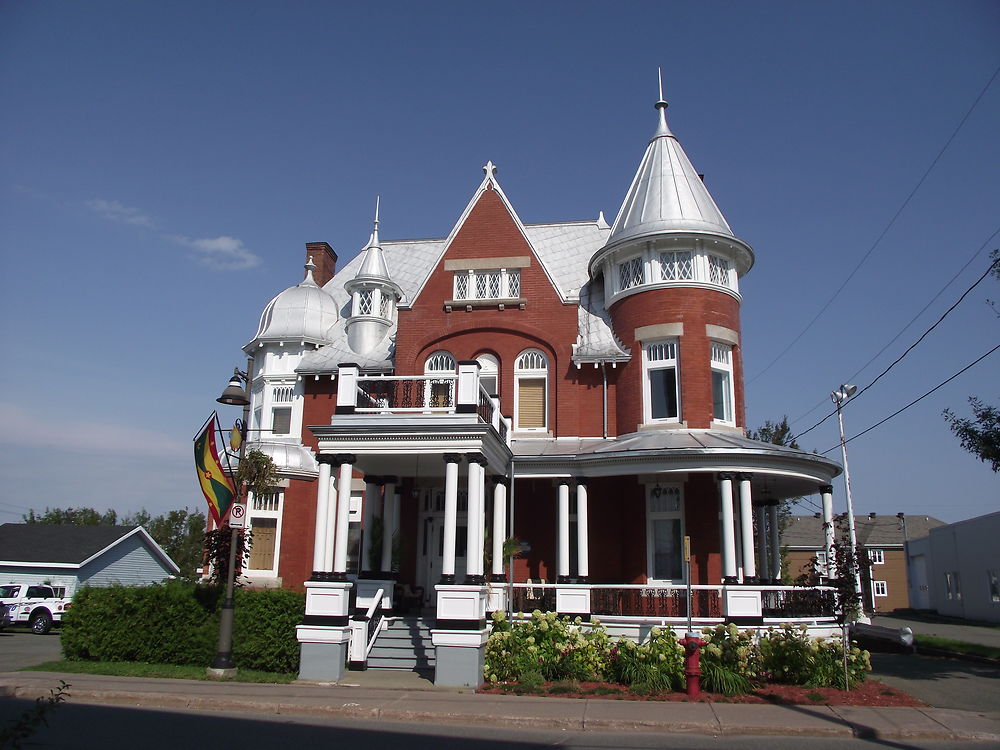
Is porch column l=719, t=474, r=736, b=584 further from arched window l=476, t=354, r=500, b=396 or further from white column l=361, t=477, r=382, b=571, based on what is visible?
white column l=361, t=477, r=382, b=571

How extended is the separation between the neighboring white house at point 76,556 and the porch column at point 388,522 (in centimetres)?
2180

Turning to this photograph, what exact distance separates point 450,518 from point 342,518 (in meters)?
2.51

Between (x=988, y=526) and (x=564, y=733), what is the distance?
3911 cm

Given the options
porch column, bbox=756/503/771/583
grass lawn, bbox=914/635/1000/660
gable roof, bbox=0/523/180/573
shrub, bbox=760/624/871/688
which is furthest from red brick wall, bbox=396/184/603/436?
gable roof, bbox=0/523/180/573

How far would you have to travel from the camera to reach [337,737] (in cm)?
1108

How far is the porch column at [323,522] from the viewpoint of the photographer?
54.2ft

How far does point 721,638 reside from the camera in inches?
618

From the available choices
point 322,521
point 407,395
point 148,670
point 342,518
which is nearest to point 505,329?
point 407,395

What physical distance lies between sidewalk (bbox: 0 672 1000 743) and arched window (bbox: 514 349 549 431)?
8.82 m

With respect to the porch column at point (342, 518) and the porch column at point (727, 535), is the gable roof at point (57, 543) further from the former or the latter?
the porch column at point (727, 535)

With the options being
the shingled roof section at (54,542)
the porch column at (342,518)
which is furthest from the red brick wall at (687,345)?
the shingled roof section at (54,542)

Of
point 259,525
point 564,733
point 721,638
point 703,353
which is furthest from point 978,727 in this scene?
point 259,525

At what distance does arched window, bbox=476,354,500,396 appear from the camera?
22844 millimetres

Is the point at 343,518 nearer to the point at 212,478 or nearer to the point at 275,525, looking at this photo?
the point at 212,478
